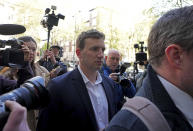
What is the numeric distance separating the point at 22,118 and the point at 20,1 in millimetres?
17918

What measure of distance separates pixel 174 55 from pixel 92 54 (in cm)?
155

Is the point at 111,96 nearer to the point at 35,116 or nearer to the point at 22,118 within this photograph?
the point at 35,116

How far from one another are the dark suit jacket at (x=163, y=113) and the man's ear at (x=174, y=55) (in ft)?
0.39

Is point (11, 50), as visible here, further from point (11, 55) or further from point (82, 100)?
point (82, 100)

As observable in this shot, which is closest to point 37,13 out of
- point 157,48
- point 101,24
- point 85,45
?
point 101,24

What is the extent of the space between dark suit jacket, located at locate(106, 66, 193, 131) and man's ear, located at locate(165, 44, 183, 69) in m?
0.12

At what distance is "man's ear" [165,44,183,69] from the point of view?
103 cm

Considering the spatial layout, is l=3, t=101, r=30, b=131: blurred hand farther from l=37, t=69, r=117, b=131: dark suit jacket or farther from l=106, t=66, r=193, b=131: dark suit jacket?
l=37, t=69, r=117, b=131: dark suit jacket

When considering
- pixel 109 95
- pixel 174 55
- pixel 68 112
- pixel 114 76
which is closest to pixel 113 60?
pixel 114 76

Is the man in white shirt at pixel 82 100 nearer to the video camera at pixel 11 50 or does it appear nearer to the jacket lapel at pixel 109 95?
the jacket lapel at pixel 109 95

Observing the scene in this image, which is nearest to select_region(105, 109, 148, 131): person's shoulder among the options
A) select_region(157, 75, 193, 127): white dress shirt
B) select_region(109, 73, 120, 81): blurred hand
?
select_region(157, 75, 193, 127): white dress shirt

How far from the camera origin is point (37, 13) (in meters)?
18.5

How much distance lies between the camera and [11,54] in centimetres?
142

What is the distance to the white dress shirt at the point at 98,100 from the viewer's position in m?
Result: 2.11
